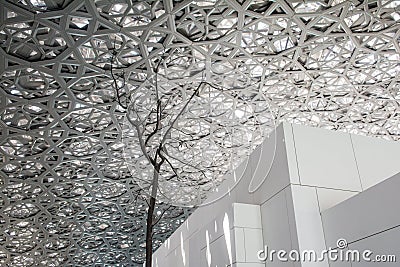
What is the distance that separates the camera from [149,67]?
14.3 meters

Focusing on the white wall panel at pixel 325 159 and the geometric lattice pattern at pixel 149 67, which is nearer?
the white wall panel at pixel 325 159

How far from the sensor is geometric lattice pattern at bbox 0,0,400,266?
41.0ft

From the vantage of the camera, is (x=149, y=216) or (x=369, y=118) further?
(x=369, y=118)

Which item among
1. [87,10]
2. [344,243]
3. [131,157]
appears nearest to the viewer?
[131,157]

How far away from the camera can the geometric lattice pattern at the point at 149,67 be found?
12492 mm

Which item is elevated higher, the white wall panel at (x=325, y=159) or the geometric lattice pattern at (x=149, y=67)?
the geometric lattice pattern at (x=149, y=67)

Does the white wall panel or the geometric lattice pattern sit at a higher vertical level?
the geometric lattice pattern

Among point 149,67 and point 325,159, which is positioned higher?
point 149,67

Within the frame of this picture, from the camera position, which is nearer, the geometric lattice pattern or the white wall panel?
the white wall panel

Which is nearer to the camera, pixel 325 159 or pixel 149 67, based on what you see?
pixel 325 159

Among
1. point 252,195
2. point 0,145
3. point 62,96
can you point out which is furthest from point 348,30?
point 0,145

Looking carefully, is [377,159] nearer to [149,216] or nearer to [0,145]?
[149,216]

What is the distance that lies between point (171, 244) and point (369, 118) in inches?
435

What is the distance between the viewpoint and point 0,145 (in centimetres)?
1814
